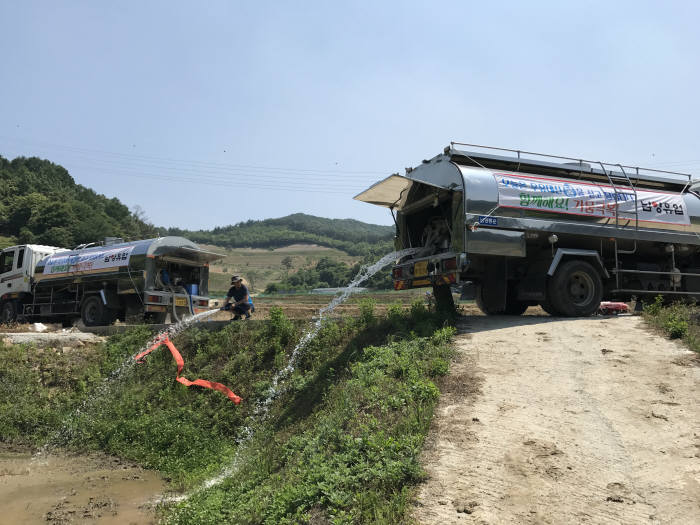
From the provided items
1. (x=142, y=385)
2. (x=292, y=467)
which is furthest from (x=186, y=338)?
(x=292, y=467)

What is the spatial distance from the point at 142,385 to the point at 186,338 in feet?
4.35

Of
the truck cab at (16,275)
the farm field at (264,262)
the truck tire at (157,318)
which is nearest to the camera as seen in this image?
the truck tire at (157,318)

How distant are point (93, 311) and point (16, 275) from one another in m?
4.41

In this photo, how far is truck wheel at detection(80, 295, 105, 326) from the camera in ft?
49.2

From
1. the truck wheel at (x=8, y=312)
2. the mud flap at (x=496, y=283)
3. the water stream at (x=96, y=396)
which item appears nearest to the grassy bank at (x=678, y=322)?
the mud flap at (x=496, y=283)

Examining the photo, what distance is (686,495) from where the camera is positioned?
392 centimetres

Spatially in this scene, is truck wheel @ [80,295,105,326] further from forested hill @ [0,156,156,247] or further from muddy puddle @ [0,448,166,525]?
forested hill @ [0,156,156,247]

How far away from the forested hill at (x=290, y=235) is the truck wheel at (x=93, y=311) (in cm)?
7952

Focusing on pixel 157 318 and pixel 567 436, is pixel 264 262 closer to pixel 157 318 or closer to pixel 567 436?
pixel 157 318

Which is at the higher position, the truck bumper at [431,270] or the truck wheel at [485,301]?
the truck bumper at [431,270]

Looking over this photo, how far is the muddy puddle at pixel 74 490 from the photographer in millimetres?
5910

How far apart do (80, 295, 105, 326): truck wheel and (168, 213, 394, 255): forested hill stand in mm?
79522

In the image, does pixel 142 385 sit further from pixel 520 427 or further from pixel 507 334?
pixel 520 427

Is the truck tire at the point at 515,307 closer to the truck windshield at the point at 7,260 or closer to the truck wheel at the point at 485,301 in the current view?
the truck wheel at the point at 485,301
